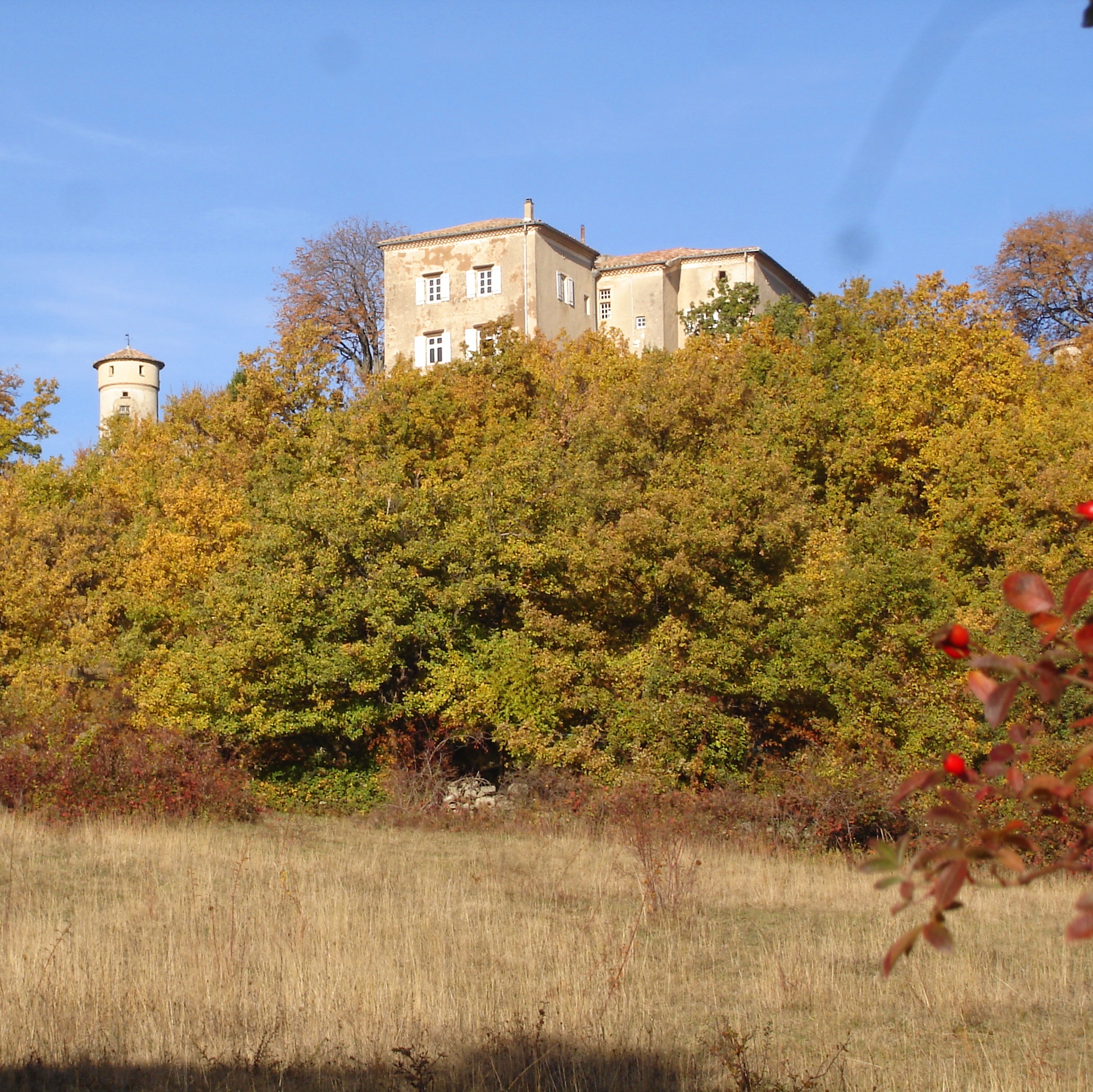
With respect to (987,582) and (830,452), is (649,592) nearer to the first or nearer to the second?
(987,582)

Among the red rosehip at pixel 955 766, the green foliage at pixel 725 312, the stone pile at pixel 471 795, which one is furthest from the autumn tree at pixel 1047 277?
the red rosehip at pixel 955 766

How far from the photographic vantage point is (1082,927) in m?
1.76

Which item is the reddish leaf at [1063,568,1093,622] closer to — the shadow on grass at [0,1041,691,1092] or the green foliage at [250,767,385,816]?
the shadow on grass at [0,1041,691,1092]

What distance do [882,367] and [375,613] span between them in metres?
16.6

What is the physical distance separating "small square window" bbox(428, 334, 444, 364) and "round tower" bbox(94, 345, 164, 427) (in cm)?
3139

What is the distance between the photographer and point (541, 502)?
1101 inches

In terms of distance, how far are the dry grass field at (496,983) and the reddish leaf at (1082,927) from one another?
574 centimetres

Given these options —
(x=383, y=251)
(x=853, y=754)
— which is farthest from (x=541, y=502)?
(x=383, y=251)

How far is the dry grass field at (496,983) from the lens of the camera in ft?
24.6

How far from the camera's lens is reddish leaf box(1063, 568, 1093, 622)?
5.74ft

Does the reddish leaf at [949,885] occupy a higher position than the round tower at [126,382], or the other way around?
the round tower at [126,382]

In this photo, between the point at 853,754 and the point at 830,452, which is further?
the point at 830,452

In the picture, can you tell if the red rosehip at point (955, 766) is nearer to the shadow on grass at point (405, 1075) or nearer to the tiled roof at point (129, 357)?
the shadow on grass at point (405, 1075)

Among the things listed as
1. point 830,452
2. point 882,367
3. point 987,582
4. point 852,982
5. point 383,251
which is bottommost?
point 852,982
